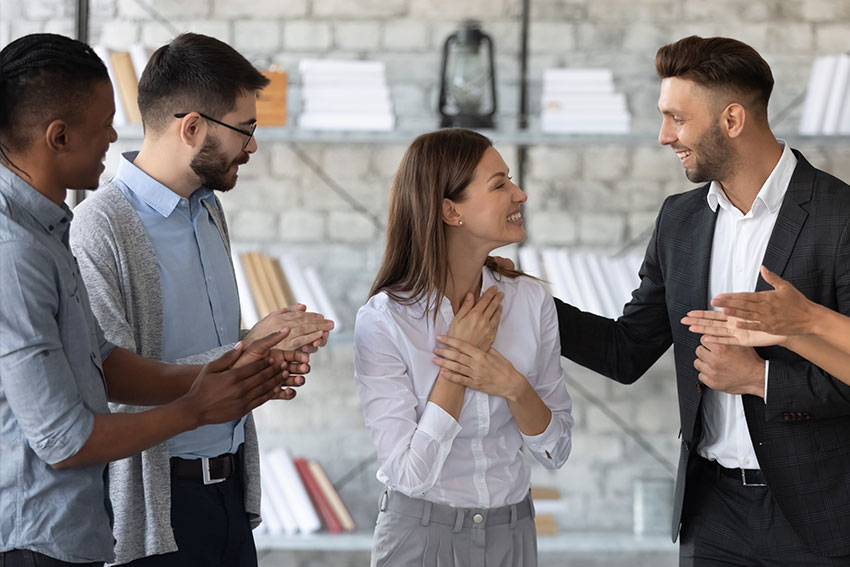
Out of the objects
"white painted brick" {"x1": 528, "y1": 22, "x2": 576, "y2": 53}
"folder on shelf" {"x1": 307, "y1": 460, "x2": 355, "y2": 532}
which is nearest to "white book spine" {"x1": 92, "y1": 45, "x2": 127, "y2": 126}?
"folder on shelf" {"x1": 307, "y1": 460, "x2": 355, "y2": 532}

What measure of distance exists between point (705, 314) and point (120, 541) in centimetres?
119

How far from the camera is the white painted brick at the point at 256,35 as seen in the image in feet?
11.7

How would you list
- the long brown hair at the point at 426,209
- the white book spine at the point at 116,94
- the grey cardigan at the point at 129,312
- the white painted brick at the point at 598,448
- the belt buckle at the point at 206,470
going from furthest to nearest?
the white painted brick at the point at 598,448 → the white book spine at the point at 116,94 → the long brown hair at the point at 426,209 → the belt buckle at the point at 206,470 → the grey cardigan at the point at 129,312

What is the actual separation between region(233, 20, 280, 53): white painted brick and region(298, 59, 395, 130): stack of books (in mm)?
329

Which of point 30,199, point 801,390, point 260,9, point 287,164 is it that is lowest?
point 801,390

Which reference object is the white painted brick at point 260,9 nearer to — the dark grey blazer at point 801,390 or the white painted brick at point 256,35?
the white painted brick at point 256,35

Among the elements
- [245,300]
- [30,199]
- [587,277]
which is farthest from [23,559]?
[587,277]

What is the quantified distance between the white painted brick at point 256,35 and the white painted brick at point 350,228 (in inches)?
27.3

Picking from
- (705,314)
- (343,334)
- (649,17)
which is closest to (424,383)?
(705,314)

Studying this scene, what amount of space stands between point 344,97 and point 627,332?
Result: 1.47 metres

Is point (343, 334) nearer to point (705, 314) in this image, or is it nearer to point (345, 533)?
point (345, 533)

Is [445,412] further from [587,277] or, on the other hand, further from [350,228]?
[350,228]

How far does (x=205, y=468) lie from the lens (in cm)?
184

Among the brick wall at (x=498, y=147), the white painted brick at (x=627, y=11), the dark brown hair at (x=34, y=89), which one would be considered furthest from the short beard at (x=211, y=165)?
the white painted brick at (x=627, y=11)
